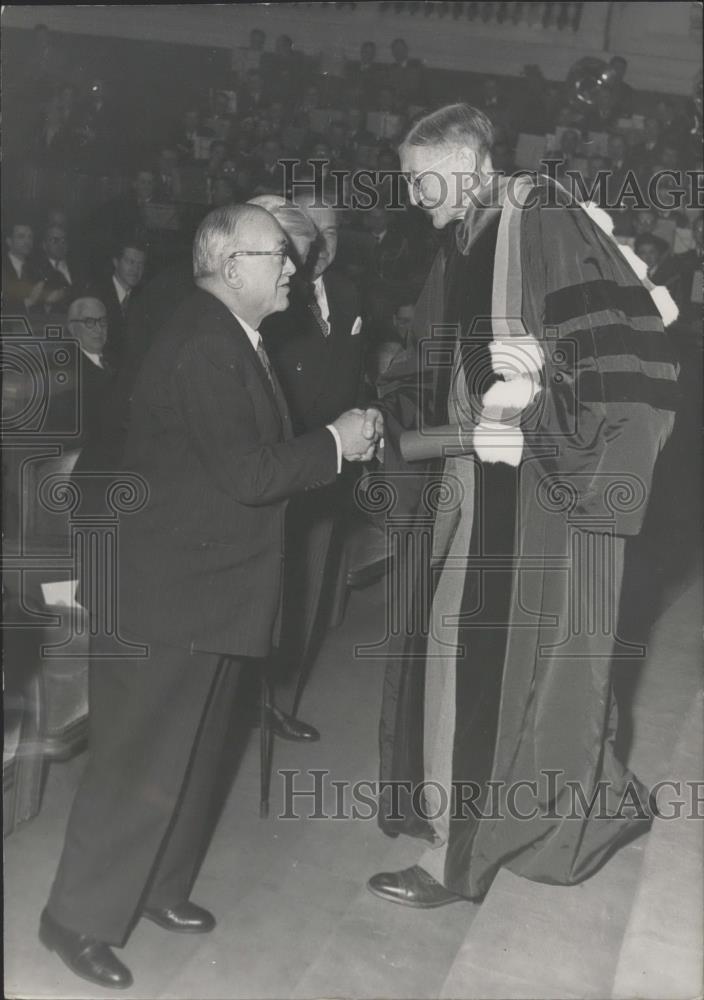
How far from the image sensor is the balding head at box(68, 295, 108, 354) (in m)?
2.18

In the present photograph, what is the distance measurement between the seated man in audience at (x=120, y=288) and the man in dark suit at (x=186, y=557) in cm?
15

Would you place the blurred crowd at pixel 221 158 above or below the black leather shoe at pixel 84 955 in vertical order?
above

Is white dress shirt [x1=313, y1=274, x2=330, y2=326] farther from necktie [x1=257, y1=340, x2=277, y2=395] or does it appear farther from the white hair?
the white hair

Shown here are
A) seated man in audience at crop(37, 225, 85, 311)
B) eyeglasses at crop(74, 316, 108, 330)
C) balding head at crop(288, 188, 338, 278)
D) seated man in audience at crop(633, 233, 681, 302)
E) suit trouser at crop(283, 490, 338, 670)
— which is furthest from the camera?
seated man in audience at crop(633, 233, 681, 302)

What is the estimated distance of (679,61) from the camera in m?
2.62

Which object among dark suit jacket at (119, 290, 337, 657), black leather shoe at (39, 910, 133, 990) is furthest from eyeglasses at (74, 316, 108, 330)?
black leather shoe at (39, 910, 133, 990)

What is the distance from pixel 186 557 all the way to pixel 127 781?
508mm

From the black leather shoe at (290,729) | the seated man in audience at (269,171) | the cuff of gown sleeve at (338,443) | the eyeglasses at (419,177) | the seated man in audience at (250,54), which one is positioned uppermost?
the seated man in audience at (250,54)

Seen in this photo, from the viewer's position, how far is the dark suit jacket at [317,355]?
248 cm

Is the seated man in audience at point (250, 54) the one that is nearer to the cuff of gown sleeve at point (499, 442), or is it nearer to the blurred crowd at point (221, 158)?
the blurred crowd at point (221, 158)

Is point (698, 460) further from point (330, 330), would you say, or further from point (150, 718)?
point (150, 718)

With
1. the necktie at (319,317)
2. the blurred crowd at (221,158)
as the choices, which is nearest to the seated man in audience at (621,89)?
the blurred crowd at (221,158)

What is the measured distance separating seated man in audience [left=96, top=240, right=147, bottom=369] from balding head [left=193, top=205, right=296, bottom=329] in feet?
0.56

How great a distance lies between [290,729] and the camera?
10.3 ft
